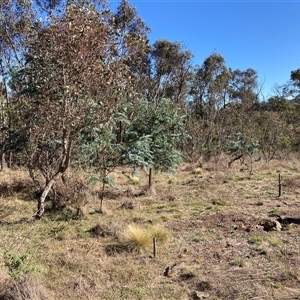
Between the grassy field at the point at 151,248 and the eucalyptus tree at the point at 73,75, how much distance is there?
1554mm

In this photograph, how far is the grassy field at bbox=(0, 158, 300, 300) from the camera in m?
4.13

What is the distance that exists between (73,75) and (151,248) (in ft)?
11.9

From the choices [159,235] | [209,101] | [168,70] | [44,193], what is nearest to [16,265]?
[159,235]

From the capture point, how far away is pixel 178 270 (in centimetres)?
477

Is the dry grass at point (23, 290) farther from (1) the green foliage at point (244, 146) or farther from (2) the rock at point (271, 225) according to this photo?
(1) the green foliage at point (244, 146)

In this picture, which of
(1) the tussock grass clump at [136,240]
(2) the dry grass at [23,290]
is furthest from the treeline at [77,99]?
(2) the dry grass at [23,290]

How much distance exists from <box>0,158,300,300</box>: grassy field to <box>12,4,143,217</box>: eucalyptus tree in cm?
155

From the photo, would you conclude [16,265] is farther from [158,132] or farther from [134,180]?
[134,180]

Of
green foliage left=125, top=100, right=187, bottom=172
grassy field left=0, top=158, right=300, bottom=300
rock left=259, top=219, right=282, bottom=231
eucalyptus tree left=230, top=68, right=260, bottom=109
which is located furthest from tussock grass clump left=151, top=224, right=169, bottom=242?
eucalyptus tree left=230, top=68, right=260, bottom=109

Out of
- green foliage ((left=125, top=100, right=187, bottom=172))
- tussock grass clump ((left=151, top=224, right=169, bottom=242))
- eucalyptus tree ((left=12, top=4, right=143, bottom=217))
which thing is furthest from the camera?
green foliage ((left=125, top=100, right=187, bottom=172))

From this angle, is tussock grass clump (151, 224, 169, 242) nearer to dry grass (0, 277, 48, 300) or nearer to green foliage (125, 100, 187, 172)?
dry grass (0, 277, 48, 300)

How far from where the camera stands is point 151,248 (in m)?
5.64

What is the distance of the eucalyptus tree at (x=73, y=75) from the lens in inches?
229

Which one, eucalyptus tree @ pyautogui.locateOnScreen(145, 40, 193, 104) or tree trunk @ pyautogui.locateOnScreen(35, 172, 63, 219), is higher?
eucalyptus tree @ pyautogui.locateOnScreen(145, 40, 193, 104)
